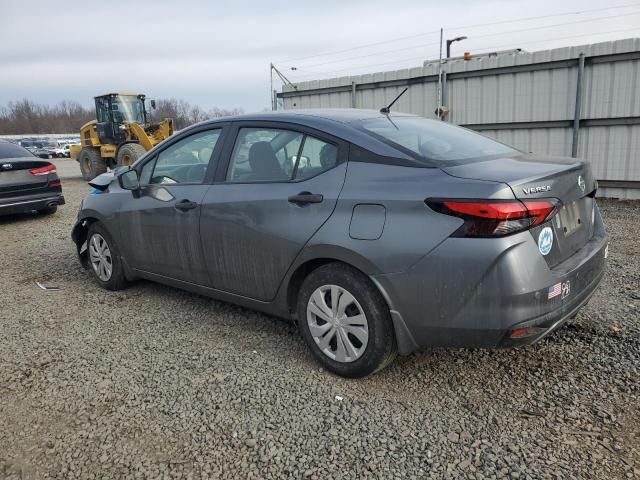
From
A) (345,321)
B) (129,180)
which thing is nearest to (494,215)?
(345,321)

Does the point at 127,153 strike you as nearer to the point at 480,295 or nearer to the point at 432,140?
the point at 432,140

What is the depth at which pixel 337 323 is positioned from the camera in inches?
119

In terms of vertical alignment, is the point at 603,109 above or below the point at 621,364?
above

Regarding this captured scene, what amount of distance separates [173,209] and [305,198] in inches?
53.3

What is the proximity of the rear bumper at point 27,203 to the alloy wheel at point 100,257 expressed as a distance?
4.47 metres

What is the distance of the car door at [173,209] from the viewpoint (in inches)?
150

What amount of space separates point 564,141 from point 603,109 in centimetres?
88

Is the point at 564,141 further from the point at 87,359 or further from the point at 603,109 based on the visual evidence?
the point at 87,359

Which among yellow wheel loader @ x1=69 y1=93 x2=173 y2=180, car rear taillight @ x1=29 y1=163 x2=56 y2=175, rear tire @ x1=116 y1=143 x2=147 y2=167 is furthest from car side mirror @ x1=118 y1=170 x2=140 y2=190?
yellow wheel loader @ x1=69 y1=93 x2=173 y2=180

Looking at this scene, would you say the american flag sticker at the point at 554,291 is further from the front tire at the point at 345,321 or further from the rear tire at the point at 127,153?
the rear tire at the point at 127,153

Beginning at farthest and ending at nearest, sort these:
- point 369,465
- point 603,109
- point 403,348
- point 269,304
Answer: point 603,109 → point 269,304 → point 403,348 → point 369,465

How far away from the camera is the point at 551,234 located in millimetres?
2623

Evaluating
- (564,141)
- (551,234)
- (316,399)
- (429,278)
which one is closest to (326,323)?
(316,399)

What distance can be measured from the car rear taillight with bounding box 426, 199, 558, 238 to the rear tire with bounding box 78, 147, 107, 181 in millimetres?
17479
